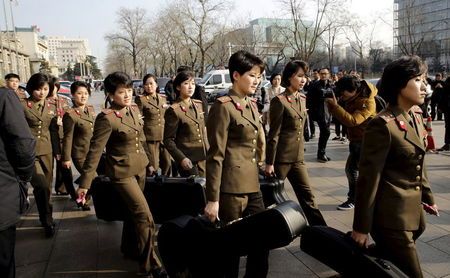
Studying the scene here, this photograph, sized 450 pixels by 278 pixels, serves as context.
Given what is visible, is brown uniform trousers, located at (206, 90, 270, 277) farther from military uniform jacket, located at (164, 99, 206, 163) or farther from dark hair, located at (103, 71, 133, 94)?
military uniform jacket, located at (164, 99, 206, 163)

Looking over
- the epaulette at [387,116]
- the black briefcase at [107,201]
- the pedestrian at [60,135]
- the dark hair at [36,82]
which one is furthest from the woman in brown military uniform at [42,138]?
the epaulette at [387,116]

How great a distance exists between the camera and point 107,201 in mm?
3506

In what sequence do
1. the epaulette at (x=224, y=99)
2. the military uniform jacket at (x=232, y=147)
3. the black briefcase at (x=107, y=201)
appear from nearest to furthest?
the military uniform jacket at (x=232, y=147) → the epaulette at (x=224, y=99) → the black briefcase at (x=107, y=201)

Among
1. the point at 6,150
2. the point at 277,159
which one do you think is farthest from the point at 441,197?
the point at 6,150

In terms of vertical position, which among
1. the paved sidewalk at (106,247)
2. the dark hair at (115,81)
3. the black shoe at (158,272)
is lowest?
the paved sidewalk at (106,247)

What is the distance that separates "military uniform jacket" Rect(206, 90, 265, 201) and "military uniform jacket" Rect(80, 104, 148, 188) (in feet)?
3.05

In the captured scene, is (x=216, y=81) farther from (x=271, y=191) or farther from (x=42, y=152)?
(x=271, y=191)

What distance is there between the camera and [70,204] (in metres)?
5.44

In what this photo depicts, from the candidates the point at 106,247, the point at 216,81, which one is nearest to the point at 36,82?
the point at 106,247

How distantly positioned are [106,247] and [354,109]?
2.93m

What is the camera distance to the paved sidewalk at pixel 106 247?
330 centimetres

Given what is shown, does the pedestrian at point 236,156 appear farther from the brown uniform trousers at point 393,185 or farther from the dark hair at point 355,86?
the dark hair at point 355,86

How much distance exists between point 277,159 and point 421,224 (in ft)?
5.20

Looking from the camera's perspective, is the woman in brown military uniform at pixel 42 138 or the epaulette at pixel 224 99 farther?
the woman in brown military uniform at pixel 42 138
